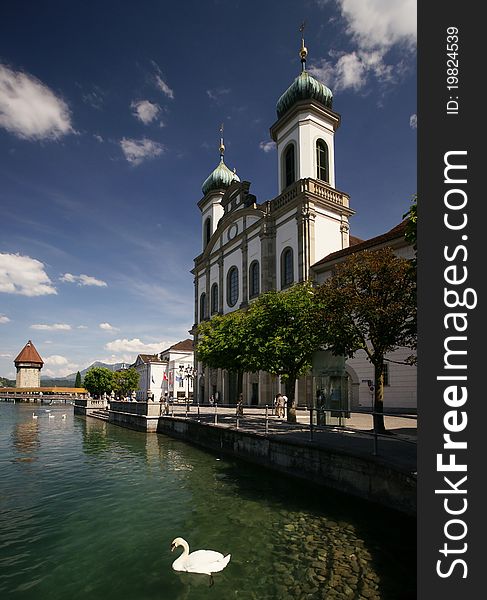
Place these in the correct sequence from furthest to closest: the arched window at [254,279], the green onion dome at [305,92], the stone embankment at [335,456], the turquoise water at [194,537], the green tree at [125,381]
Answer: the green tree at [125,381], the arched window at [254,279], the green onion dome at [305,92], the stone embankment at [335,456], the turquoise water at [194,537]

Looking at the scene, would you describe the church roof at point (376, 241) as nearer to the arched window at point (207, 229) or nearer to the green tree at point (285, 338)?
the green tree at point (285, 338)

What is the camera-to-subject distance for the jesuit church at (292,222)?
105 ft

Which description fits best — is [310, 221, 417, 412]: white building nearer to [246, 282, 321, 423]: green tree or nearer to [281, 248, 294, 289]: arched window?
[246, 282, 321, 423]: green tree

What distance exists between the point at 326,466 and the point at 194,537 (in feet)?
15.2

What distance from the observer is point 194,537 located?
8.19 metres

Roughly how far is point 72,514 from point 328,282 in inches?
431

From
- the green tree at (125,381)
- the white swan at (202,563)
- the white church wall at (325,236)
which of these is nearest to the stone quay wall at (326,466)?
the white swan at (202,563)

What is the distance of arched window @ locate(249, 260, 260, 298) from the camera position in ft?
125

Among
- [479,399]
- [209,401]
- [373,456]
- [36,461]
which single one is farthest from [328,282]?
[209,401]

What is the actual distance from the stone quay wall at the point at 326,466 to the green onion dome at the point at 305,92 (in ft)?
94.2

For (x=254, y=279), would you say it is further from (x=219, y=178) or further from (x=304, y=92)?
(x=219, y=178)

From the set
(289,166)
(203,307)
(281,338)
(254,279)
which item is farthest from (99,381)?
(281,338)

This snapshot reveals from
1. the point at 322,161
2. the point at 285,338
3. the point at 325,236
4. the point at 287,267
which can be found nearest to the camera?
the point at 285,338

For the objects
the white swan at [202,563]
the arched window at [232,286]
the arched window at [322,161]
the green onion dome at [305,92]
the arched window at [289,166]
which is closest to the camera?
the white swan at [202,563]
